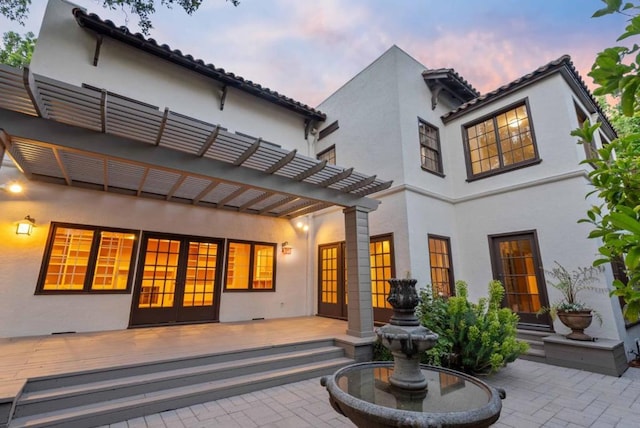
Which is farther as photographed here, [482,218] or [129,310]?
[482,218]

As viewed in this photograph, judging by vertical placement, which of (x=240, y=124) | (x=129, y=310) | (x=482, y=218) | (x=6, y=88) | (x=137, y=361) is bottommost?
(x=137, y=361)

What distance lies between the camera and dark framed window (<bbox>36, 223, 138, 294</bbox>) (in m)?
5.75

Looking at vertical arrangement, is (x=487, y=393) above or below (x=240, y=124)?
below

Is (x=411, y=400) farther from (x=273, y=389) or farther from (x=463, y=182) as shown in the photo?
(x=463, y=182)

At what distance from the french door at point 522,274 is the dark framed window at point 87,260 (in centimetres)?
824

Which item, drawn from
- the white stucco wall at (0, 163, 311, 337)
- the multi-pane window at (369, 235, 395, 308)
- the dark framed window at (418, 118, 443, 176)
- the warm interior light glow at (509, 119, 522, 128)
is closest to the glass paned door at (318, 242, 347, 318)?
the multi-pane window at (369, 235, 395, 308)

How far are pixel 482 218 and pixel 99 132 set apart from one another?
7.58 metres

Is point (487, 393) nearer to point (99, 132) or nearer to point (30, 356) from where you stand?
point (99, 132)

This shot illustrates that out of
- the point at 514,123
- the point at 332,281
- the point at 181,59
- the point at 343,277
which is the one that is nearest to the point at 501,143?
the point at 514,123

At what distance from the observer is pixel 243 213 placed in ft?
26.8

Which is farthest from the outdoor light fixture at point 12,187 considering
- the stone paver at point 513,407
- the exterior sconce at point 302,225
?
the exterior sconce at point 302,225

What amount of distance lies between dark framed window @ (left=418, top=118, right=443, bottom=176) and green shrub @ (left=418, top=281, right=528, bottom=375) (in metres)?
3.67

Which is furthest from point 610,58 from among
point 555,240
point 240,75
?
point 240,75

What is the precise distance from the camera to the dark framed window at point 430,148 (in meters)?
7.52
